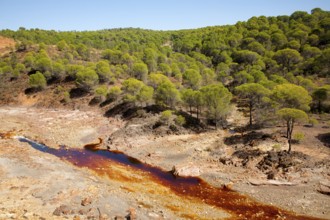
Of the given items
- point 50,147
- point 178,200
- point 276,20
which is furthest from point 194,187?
point 276,20

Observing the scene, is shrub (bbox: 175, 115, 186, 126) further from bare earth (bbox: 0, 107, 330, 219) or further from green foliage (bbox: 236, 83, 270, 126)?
green foliage (bbox: 236, 83, 270, 126)

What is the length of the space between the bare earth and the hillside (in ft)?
0.70

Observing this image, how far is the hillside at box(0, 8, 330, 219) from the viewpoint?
108ft

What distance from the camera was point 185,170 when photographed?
40062 millimetres

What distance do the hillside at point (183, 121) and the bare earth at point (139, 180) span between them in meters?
0.21

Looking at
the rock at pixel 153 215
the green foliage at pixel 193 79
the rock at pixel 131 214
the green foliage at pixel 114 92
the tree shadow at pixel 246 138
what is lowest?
the rock at pixel 153 215

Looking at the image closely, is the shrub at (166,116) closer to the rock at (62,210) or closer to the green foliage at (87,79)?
the rock at (62,210)

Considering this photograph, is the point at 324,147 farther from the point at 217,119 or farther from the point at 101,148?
the point at 101,148

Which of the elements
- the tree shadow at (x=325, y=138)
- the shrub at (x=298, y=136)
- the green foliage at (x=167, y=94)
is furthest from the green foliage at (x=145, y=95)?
the tree shadow at (x=325, y=138)

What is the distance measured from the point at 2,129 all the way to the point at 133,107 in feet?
94.5

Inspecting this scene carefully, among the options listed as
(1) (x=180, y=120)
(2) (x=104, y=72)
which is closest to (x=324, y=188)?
(1) (x=180, y=120)

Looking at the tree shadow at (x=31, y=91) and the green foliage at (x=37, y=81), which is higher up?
the green foliage at (x=37, y=81)

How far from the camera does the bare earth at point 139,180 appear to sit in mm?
29375

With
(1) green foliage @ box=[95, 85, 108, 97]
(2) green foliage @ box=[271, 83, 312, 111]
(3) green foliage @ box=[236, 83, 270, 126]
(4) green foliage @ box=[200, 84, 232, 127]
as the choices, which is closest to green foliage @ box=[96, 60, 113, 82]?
(1) green foliage @ box=[95, 85, 108, 97]
